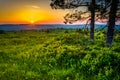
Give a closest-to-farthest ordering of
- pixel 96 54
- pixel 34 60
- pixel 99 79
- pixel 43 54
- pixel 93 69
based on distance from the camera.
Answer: pixel 99 79 → pixel 93 69 → pixel 96 54 → pixel 34 60 → pixel 43 54

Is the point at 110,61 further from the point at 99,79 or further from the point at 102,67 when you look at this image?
the point at 99,79

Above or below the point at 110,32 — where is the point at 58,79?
below

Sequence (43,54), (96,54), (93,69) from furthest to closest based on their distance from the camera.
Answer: (43,54) → (96,54) → (93,69)

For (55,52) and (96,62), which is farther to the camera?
(55,52)

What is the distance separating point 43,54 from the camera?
18.3m

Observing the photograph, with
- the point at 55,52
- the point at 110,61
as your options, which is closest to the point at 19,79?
the point at 110,61

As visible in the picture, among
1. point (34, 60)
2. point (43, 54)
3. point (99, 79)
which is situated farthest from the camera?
point (43, 54)

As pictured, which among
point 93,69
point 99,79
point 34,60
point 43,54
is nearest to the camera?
point 99,79

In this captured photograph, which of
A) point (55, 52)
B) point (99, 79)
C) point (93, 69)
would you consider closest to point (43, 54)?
point (55, 52)

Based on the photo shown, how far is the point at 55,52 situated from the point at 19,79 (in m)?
6.07

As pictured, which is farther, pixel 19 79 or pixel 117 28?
pixel 117 28

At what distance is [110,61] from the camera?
13.1 meters

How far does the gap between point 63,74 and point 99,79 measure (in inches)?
81.9

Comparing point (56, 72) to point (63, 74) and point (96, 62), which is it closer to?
point (63, 74)
